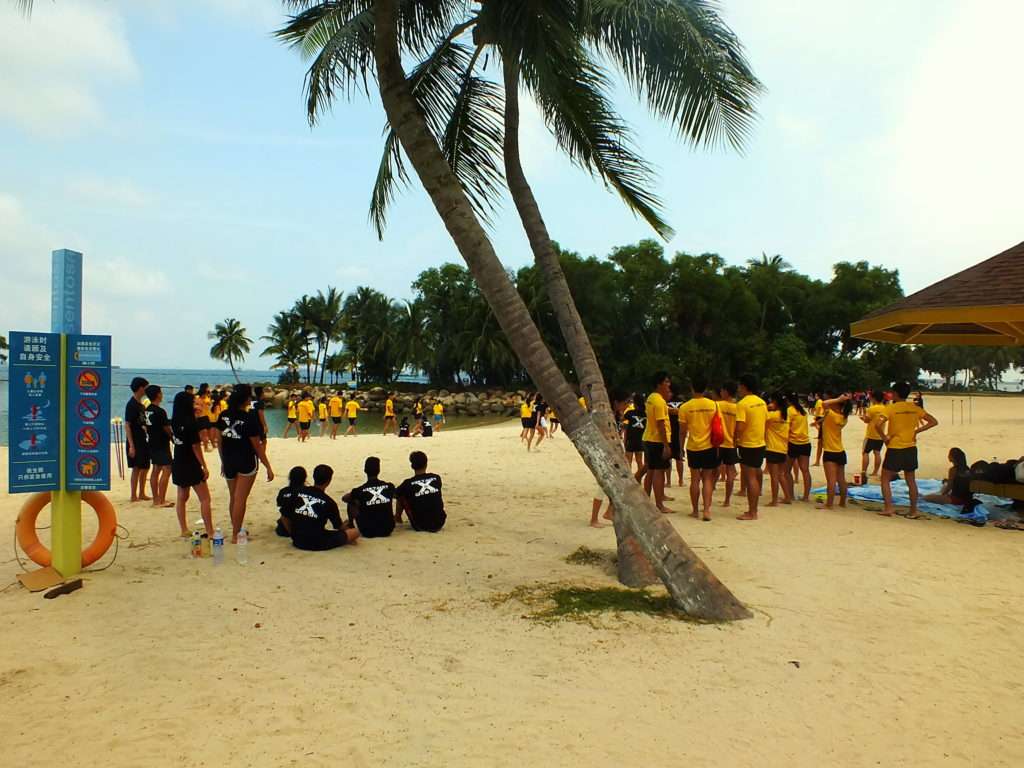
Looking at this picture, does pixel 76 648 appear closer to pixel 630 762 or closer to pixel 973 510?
pixel 630 762

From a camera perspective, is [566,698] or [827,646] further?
[827,646]

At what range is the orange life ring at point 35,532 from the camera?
600cm

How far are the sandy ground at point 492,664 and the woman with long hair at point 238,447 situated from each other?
584 millimetres

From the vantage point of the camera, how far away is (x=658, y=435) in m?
8.89

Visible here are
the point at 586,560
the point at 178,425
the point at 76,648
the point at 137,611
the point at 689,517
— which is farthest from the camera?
the point at 689,517

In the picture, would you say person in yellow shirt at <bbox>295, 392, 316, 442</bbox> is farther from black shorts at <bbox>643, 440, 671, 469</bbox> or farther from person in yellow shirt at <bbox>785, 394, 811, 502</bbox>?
person in yellow shirt at <bbox>785, 394, 811, 502</bbox>

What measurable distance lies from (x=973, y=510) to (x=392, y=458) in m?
11.3

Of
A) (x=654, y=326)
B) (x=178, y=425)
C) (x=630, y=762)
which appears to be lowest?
(x=630, y=762)

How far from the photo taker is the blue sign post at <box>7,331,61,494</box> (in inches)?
226

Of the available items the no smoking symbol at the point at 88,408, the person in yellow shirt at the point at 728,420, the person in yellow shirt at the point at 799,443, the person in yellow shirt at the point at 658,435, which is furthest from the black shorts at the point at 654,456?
the no smoking symbol at the point at 88,408

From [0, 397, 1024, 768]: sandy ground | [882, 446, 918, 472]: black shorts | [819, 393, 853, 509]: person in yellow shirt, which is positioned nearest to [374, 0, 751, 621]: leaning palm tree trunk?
[0, 397, 1024, 768]: sandy ground

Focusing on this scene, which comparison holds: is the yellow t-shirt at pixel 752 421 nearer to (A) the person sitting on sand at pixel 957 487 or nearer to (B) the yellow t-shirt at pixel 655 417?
(B) the yellow t-shirt at pixel 655 417

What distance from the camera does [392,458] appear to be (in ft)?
52.8

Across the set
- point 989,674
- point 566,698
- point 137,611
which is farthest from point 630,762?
point 137,611
